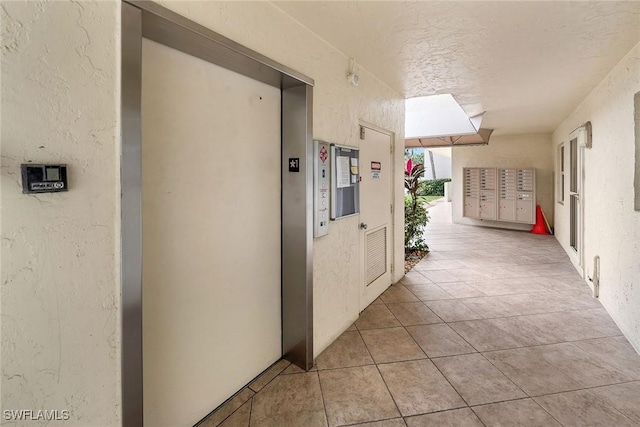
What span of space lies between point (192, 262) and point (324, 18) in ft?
5.68

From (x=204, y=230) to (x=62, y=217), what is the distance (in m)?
0.75

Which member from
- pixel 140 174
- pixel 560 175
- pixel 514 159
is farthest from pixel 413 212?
pixel 140 174

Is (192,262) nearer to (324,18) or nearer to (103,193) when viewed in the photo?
(103,193)

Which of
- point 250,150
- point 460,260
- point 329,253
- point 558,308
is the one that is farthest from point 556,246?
point 250,150

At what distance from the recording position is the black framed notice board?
8.16ft

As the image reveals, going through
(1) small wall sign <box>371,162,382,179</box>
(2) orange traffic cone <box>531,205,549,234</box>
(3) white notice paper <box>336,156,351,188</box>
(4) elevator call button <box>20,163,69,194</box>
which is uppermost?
(1) small wall sign <box>371,162,382,179</box>

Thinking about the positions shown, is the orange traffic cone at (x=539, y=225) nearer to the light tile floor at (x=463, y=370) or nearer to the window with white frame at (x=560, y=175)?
the window with white frame at (x=560, y=175)

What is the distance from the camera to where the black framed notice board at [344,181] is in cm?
249

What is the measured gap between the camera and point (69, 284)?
1080mm

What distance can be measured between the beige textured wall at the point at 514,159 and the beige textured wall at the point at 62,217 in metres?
9.09

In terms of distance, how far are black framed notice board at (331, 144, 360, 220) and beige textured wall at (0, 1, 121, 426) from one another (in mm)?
1581

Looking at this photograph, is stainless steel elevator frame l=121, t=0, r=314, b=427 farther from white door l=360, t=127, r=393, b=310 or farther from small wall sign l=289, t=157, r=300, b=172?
white door l=360, t=127, r=393, b=310

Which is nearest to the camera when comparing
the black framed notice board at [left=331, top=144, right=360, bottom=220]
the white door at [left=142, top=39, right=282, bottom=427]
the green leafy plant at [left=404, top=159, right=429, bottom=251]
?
the white door at [left=142, top=39, right=282, bottom=427]

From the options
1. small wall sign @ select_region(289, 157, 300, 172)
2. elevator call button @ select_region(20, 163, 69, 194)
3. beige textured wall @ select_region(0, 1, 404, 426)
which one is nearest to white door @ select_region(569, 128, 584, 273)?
small wall sign @ select_region(289, 157, 300, 172)
